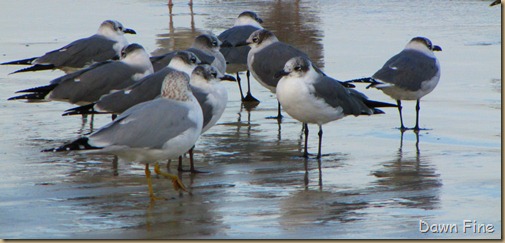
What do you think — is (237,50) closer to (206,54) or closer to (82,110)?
(206,54)

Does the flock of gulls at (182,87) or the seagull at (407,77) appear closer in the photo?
the flock of gulls at (182,87)

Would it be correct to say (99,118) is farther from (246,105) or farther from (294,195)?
(294,195)

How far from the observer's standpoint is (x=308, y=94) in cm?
894

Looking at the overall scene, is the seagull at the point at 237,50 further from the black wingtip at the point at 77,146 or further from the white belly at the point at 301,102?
the black wingtip at the point at 77,146

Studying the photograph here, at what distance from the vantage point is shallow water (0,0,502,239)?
6.65 meters

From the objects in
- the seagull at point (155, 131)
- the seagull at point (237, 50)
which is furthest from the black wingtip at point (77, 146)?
the seagull at point (237, 50)

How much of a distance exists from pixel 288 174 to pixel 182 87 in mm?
1209

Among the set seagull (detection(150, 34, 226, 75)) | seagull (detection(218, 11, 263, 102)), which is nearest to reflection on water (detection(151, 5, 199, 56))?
seagull (detection(218, 11, 263, 102))

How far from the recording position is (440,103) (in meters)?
11.3

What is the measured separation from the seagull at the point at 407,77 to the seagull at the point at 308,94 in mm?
948

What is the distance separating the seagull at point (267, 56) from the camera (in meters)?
10.7

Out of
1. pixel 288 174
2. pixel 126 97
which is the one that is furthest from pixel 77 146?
pixel 288 174

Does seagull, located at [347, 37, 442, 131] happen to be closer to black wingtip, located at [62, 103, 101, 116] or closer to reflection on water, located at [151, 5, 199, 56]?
black wingtip, located at [62, 103, 101, 116]

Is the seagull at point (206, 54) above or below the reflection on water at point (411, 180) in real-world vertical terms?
above
